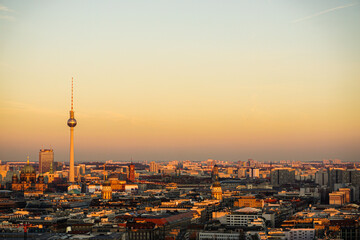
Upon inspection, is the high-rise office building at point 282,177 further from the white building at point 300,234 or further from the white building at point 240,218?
the white building at point 300,234

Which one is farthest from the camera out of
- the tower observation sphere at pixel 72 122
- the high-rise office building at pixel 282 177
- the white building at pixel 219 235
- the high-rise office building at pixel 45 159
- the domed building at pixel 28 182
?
the high-rise office building at pixel 45 159

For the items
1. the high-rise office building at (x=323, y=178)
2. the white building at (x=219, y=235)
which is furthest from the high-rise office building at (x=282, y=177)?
the white building at (x=219, y=235)

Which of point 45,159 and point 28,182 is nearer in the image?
point 28,182

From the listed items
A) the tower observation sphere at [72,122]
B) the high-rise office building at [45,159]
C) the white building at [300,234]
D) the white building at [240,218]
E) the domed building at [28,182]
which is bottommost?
the white building at [300,234]

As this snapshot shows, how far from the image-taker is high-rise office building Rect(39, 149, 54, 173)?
6870 inches

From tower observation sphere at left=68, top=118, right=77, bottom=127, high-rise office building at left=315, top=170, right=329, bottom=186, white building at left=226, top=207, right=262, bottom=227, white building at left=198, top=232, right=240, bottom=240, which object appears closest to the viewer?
white building at left=198, top=232, right=240, bottom=240

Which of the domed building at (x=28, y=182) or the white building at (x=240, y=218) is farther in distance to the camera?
the domed building at (x=28, y=182)

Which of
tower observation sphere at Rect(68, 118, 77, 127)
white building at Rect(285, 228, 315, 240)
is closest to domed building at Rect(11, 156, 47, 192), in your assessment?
tower observation sphere at Rect(68, 118, 77, 127)

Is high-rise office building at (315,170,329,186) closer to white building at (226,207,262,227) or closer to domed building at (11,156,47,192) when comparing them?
domed building at (11,156,47,192)

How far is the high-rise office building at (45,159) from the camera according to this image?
573 ft

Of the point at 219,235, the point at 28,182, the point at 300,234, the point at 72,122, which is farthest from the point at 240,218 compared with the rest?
the point at 28,182

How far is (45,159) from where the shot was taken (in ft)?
581

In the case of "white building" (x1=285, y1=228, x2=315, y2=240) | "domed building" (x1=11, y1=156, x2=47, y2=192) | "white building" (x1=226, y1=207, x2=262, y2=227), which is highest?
"domed building" (x1=11, y1=156, x2=47, y2=192)

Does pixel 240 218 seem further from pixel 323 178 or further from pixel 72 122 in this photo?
pixel 323 178
